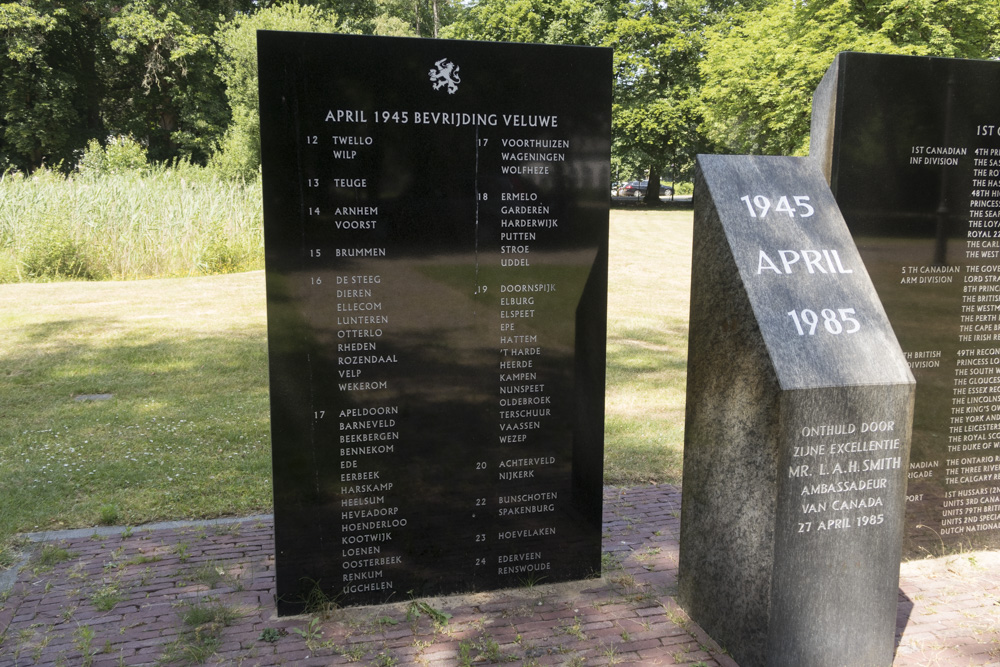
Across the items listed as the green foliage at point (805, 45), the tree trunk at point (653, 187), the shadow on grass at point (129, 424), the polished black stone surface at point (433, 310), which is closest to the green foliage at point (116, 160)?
the shadow on grass at point (129, 424)

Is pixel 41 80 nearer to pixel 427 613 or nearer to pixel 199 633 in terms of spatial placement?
pixel 199 633

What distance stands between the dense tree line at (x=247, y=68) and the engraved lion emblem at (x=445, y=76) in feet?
76.8

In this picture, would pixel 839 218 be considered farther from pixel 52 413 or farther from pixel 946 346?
pixel 52 413

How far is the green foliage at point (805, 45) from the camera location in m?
21.0

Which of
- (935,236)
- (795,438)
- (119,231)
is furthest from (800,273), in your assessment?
(119,231)

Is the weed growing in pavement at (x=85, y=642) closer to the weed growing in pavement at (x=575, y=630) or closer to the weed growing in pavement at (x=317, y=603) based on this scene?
the weed growing in pavement at (x=317, y=603)

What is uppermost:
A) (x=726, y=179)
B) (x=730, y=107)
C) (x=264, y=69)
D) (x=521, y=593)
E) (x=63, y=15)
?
(x=63, y=15)

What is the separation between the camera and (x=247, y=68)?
31.8 meters

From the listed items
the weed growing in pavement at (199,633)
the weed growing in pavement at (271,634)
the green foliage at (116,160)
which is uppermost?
the green foliage at (116,160)

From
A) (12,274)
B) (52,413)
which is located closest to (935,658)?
(52,413)

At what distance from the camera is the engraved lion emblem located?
4.42m

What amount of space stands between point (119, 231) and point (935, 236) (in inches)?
580

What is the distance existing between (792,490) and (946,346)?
2.42 metres

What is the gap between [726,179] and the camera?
4316 millimetres
